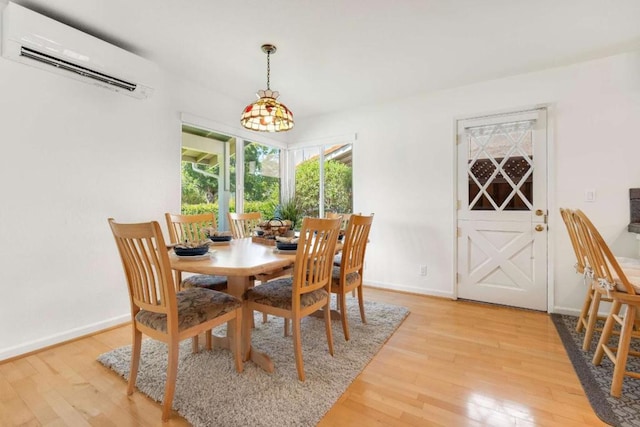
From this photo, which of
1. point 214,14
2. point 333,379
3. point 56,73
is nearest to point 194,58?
point 214,14

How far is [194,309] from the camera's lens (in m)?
1.59

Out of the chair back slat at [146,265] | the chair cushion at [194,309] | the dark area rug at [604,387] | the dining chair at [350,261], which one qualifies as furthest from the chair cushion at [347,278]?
the dark area rug at [604,387]

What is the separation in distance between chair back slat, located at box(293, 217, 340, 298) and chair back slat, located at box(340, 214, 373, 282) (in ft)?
0.76

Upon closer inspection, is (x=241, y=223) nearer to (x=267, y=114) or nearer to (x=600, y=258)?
(x=267, y=114)

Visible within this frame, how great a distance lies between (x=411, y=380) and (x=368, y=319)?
0.92m

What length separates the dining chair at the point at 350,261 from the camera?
2229mm

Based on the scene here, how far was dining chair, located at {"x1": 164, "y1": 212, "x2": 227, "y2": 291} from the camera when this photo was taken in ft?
7.14

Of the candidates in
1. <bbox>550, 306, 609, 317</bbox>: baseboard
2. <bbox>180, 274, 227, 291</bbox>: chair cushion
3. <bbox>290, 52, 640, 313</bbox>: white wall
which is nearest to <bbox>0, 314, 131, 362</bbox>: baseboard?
<bbox>180, 274, 227, 291</bbox>: chair cushion

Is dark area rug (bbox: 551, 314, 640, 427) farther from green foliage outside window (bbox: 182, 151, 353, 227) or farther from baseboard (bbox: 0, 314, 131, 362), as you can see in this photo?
baseboard (bbox: 0, 314, 131, 362)

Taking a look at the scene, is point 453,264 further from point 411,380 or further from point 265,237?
point 265,237

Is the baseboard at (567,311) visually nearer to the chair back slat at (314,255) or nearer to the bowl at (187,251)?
the chair back slat at (314,255)

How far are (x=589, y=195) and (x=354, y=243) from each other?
7.54 feet

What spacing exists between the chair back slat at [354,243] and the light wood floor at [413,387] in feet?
2.13

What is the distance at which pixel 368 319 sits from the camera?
8.81ft
